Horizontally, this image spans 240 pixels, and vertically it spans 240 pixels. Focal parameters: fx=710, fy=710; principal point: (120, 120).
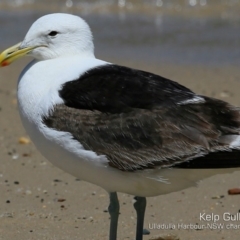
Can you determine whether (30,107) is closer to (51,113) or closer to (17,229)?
(51,113)

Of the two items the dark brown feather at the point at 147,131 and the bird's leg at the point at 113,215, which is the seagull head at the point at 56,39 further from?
the bird's leg at the point at 113,215

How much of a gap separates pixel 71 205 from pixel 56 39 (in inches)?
70.4

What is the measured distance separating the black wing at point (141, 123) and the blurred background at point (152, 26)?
24.7 feet

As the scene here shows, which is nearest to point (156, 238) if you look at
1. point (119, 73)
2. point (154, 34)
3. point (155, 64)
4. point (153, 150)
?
point (153, 150)

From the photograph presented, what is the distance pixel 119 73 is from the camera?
5.21 m

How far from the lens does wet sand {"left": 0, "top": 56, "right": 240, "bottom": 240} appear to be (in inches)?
231

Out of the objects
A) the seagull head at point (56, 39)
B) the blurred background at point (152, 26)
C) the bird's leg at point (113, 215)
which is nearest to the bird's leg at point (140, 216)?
the bird's leg at point (113, 215)

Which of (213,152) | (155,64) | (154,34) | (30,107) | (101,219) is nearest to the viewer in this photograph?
(213,152)

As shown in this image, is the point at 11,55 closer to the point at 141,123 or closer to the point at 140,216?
the point at 141,123

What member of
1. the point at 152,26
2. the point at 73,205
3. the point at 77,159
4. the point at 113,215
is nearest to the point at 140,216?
the point at 113,215

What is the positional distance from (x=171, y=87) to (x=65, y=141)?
35.1 inches

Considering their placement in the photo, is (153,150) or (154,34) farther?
(154,34)

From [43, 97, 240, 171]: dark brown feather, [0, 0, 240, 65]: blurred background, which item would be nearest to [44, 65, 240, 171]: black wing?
[43, 97, 240, 171]: dark brown feather

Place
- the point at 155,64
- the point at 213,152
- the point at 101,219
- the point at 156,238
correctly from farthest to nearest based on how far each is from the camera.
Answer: the point at 155,64
the point at 101,219
the point at 156,238
the point at 213,152
